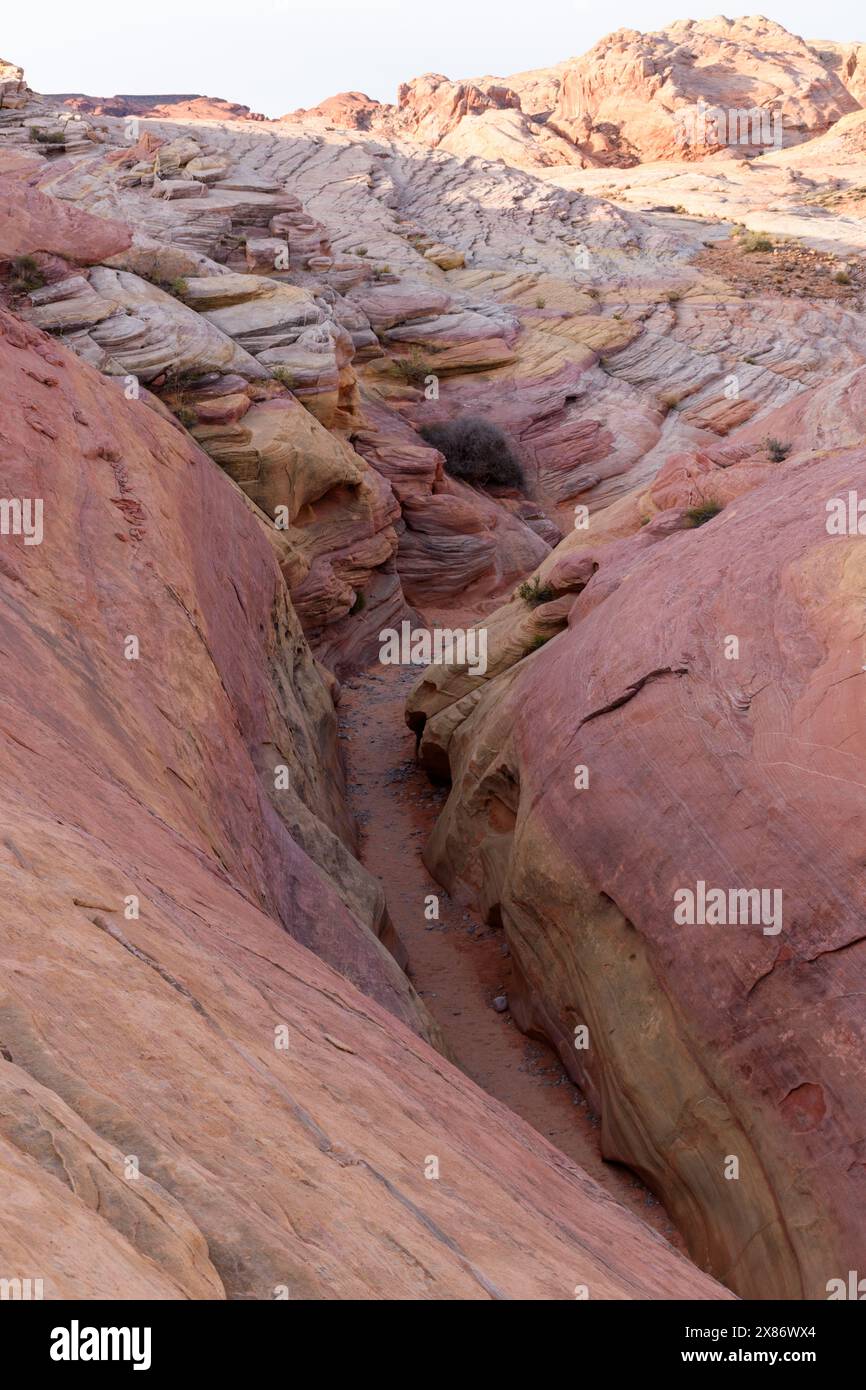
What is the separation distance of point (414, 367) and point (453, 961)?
62.9 feet

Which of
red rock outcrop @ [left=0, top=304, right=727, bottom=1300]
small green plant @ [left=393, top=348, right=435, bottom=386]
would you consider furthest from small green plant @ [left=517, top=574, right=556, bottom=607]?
small green plant @ [left=393, top=348, right=435, bottom=386]

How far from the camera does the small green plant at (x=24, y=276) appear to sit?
54.9 feet

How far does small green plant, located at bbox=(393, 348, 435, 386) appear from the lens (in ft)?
90.3

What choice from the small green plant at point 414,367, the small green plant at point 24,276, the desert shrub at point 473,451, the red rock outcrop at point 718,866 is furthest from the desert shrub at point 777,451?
the small green plant at point 414,367

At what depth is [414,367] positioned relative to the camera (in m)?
27.6

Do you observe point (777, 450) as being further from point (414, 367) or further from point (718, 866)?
point (414, 367)

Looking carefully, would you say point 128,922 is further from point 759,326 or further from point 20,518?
point 759,326

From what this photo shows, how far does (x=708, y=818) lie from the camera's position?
29.0 ft

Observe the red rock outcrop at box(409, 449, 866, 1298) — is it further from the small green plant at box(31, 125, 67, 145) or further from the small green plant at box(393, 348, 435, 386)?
the small green plant at box(31, 125, 67, 145)

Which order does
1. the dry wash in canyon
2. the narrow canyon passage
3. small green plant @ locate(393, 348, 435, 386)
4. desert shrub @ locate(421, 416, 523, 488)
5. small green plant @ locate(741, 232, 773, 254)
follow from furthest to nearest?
small green plant @ locate(741, 232, 773, 254) → small green plant @ locate(393, 348, 435, 386) → desert shrub @ locate(421, 416, 523, 488) → the narrow canyon passage → the dry wash in canyon

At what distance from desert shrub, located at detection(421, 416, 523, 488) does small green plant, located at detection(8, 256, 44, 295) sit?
34.3 ft

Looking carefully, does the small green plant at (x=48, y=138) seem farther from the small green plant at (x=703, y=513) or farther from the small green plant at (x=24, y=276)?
the small green plant at (x=703, y=513)
